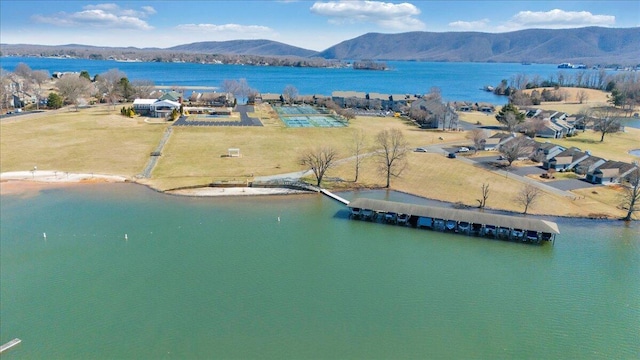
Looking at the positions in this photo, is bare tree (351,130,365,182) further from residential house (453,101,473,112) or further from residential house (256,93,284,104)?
residential house (453,101,473,112)

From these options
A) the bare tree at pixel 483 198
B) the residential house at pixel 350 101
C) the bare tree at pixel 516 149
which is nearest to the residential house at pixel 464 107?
the residential house at pixel 350 101

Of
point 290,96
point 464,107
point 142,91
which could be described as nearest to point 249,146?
point 290,96

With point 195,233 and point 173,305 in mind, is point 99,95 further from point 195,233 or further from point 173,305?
point 173,305


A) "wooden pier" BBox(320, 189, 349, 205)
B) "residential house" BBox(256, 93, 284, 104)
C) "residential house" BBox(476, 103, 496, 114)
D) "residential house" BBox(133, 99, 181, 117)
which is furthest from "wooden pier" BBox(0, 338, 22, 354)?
"residential house" BBox(476, 103, 496, 114)

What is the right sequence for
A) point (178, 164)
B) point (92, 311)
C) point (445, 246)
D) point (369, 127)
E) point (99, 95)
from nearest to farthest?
point (92, 311)
point (445, 246)
point (178, 164)
point (369, 127)
point (99, 95)

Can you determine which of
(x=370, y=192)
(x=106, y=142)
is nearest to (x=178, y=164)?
(x=106, y=142)

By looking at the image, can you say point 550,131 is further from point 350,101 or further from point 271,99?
point 271,99
